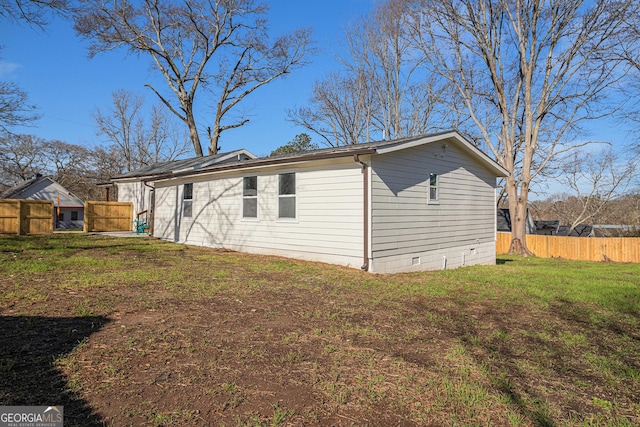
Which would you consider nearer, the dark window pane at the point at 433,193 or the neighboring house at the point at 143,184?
the dark window pane at the point at 433,193

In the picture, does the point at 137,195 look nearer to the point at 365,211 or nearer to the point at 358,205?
the point at 358,205

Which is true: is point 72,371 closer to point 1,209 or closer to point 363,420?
point 363,420

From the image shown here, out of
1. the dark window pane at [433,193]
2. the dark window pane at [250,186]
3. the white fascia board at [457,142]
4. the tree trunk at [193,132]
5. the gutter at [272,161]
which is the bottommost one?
the dark window pane at [433,193]

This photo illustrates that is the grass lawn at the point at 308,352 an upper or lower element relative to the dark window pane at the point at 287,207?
lower

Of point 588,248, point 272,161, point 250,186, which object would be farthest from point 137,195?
point 588,248

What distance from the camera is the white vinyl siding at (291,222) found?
9.12 m

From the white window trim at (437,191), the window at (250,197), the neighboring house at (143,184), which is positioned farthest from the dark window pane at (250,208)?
the neighboring house at (143,184)

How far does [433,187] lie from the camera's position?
1095 cm

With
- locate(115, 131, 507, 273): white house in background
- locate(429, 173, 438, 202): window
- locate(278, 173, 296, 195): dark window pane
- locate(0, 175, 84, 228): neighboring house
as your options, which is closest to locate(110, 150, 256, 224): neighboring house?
locate(115, 131, 507, 273): white house in background

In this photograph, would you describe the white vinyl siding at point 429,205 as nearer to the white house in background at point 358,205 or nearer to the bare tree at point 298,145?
the white house in background at point 358,205

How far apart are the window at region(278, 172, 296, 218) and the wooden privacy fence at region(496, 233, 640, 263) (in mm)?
17322

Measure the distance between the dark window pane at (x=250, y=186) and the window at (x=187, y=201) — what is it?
333 centimetres

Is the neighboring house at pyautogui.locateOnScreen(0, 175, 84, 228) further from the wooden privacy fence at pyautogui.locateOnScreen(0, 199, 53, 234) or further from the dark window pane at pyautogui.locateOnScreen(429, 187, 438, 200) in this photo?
the dark window pane at pyautogui.locateOnScreen(429, 187, 438, 200)

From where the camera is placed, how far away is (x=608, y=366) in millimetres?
3629
